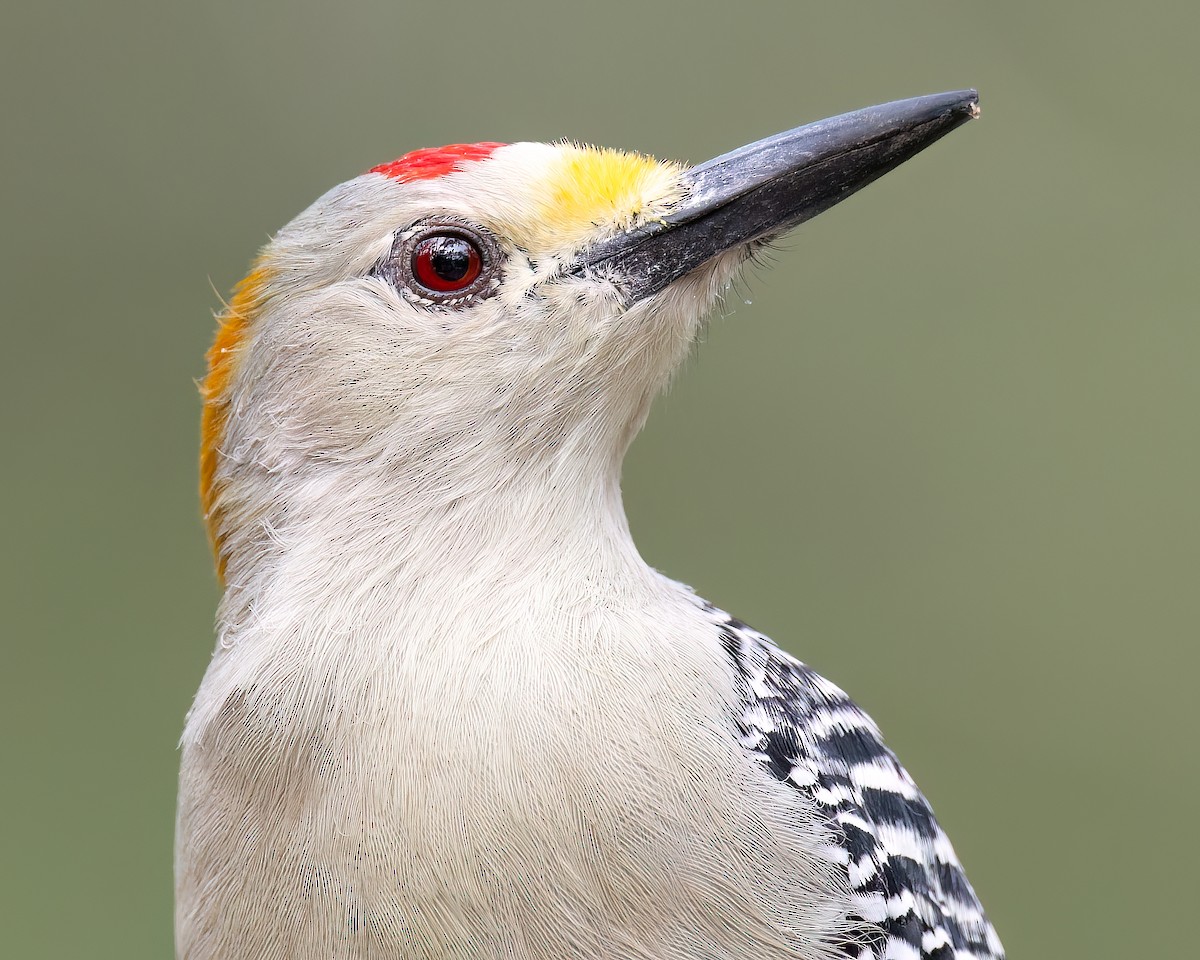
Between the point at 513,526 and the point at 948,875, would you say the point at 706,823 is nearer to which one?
the point at 513,526

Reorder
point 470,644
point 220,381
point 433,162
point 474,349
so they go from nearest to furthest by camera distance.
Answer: point 470,644
point 474,349
point 433,162
point 220,381

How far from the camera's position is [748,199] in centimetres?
217

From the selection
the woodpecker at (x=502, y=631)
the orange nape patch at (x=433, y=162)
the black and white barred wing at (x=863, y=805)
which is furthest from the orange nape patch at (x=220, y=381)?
the black and white barred wing at (x=863, y=805)

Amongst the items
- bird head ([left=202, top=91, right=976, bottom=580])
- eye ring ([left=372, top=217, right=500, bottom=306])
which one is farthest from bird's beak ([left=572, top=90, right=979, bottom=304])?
eye ring ([left=372, top=217, right=500, bottom=306])

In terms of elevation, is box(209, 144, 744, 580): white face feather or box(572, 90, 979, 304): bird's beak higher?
box(572, 90, 979, 304): bird's beak

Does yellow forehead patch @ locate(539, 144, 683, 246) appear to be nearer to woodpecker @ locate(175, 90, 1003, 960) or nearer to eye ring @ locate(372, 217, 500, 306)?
woodpecker @ locate(175, 90, 1003, 960)

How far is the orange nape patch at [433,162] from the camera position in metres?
2.22

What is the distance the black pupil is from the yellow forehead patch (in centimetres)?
14

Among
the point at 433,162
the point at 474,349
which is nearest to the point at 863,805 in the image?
the point at 474,349

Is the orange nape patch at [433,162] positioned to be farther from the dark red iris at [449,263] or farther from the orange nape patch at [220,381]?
the orange nape patch at [220,381]

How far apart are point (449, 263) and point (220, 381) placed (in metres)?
0.54

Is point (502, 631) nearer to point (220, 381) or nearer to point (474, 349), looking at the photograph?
point (474, 349)

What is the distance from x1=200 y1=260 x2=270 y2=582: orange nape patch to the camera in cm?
237

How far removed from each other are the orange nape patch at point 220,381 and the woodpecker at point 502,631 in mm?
12
